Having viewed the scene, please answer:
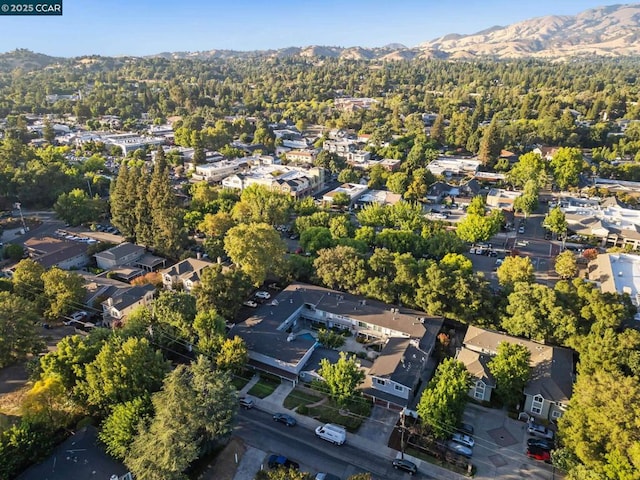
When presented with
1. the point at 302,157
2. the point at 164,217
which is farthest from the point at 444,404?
the point at 302,157

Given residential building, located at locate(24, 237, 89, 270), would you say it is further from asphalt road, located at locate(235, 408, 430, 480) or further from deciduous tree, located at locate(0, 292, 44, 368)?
asphalt road, located at locate(235, 408, 430, 480)

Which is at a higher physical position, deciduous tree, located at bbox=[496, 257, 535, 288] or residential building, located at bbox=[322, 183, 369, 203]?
residential building, located at bbox=[322, 183, 369, 203]

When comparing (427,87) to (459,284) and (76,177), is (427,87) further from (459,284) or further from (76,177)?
(459,284)

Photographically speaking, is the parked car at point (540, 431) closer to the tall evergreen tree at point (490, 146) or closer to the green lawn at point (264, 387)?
the green lawn at point (264, 387)

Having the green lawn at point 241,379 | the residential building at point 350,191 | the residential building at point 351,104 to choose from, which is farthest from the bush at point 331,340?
the residential building at point 351,104

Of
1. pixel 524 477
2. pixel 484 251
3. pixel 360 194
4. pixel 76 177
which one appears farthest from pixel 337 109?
pixel 524 477

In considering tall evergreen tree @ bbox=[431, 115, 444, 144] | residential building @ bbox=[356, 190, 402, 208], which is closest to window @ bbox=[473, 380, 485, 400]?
residential building @ bbox=[356, 190, 402, 208]
